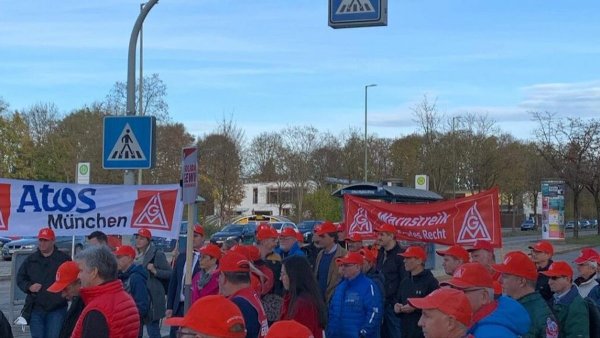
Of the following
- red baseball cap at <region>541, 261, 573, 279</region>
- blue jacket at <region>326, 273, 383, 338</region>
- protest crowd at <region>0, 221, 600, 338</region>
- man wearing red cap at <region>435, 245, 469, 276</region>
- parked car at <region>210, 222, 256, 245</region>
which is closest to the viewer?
protest crowd at <region>0, 221, 600, 338</region>

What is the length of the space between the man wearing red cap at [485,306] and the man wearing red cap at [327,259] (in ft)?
15.2

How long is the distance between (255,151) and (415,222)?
56900 millimetres

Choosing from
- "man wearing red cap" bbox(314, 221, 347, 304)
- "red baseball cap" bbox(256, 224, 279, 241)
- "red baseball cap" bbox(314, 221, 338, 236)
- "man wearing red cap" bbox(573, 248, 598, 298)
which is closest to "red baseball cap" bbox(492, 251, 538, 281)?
"man wearing red cap" bbox(573, 248, 598, 298)

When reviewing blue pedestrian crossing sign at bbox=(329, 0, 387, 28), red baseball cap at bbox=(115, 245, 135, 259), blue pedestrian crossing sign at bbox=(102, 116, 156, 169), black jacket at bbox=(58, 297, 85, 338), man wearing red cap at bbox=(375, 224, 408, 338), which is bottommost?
man wearing red cap at bbox=(375, 224, 408, 338)

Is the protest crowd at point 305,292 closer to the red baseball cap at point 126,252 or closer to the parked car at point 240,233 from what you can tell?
the red baseball cap at point 126,252

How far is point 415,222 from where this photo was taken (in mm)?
13734

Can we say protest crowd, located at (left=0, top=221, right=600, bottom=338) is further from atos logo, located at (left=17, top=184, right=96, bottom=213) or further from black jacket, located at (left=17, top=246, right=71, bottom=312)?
atos logo, located at (left=17, top=184, right=96, bottom=213)

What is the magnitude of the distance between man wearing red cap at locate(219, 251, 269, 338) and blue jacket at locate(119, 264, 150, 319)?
3.38 meters

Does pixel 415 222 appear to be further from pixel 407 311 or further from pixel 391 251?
pixel 407 311

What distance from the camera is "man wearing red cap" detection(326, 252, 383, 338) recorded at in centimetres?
796

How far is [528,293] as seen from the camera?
5895 mm

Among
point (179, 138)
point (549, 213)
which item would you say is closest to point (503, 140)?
point (549, 213)

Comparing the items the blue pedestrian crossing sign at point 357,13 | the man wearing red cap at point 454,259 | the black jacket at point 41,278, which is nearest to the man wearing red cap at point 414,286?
the man wearing red cap at point 454,259

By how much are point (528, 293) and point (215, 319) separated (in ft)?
10.6
